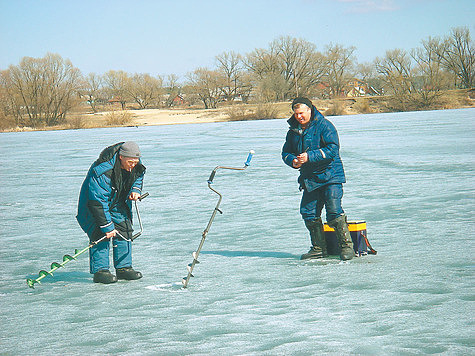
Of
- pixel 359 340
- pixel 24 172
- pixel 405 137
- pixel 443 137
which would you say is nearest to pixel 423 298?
pixel 359 340

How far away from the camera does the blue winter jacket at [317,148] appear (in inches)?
218

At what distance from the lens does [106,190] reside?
5.04 m

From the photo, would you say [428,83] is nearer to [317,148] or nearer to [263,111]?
[263,111]

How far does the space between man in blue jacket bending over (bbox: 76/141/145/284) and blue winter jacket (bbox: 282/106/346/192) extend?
144 cm

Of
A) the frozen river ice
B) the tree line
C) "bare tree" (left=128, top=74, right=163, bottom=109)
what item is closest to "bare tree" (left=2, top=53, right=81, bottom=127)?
the tree line

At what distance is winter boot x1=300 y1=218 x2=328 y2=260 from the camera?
5.85 meters

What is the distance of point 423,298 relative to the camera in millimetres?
4438

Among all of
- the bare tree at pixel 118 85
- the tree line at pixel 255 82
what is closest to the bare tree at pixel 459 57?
the tree line at pixel 255 82

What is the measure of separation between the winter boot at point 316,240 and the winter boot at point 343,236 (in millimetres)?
160

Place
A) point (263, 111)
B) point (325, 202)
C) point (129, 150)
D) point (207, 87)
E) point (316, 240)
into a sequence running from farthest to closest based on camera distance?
point (207, 87) < point (263, 111) < point (316, 240) < point (325, 202) < point (129, 150)

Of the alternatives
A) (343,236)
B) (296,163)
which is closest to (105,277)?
(296,163)

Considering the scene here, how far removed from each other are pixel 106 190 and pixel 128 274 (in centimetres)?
85

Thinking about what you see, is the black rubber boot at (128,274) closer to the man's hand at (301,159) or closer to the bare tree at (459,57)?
the man's hand at (301,159)

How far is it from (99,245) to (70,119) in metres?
58.3
